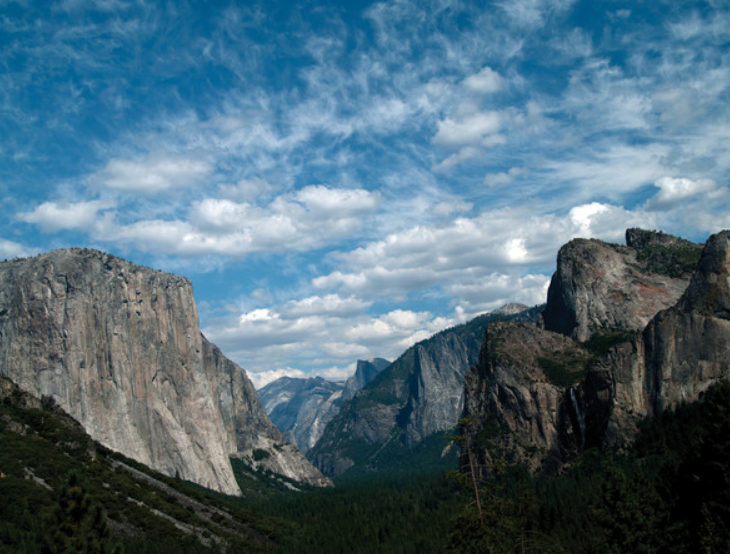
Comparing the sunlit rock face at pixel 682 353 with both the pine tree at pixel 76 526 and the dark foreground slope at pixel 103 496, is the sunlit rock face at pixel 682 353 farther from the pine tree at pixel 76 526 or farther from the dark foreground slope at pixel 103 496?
the pine tree at pixel 76 526

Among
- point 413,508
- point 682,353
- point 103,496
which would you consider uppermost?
point 682,353

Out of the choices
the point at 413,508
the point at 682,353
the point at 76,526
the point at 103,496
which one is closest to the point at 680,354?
the point at 682,353

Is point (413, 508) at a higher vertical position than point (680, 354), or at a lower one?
lower

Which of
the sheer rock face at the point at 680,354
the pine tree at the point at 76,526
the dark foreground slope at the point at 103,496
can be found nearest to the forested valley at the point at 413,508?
the pine tree at the point at 76,526

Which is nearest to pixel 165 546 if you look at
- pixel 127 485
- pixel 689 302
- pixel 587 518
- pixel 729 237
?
pixel 127 485

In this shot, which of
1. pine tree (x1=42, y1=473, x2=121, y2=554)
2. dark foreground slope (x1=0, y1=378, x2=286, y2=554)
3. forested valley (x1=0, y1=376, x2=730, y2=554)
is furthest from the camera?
dark foreground slope (x1=0, y1=378, x2=286, y2=554)

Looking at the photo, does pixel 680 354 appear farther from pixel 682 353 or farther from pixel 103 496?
pixel 103 496

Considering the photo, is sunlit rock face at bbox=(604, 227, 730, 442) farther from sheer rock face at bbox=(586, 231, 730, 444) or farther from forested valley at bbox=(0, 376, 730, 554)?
forested valley at bbox=(0, 376, 730, 554)

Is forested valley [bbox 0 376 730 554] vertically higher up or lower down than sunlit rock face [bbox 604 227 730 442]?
lower down

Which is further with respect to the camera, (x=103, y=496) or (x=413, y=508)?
(x=413, y=508)

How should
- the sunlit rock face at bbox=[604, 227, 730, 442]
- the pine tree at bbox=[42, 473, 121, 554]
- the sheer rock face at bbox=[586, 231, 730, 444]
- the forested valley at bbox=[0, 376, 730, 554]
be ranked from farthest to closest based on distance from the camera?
the sheer rock face at bbox=[586, 231, 730, 444]
the sunlit rock face at bbox=[604, 227, 730, 442]
the forested valley at bbox=[0, 376, 730, 554]
the pine tree at bbox=[42, 473, 121, 554]

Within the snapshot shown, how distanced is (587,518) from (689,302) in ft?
285

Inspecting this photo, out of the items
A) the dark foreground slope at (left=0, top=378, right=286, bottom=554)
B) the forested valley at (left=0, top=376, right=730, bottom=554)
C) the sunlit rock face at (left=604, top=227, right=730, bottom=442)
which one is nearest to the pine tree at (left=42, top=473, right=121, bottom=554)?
the forested valley at (left=0, top=376, right=730, bottom=554)

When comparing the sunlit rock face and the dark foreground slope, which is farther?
the sunlit rock face
